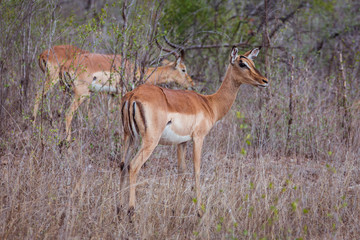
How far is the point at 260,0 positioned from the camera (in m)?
10.5

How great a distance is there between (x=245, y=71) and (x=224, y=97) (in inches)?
14.2

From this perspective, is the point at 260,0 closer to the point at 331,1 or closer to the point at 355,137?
the point at 331,1

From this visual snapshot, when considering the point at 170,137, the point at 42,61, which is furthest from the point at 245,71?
the point at 42,61

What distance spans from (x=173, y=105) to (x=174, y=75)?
3.60 meters

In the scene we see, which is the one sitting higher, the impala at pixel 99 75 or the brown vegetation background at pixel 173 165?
the impala at pixel 99 75

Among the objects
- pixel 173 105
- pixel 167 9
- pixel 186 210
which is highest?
pixel 167 9

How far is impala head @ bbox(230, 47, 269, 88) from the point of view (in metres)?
4.83

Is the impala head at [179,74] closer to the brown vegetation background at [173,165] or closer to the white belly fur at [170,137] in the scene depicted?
the brown vegetation background at [173,165]

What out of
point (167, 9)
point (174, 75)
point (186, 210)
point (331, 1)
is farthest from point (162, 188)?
point (331, 1)

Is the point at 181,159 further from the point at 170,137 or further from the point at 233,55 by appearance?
the point at 233,55

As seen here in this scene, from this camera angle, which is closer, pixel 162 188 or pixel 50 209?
pixel 50 209

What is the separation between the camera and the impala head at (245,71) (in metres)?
4.83

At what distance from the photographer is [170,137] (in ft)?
14.0

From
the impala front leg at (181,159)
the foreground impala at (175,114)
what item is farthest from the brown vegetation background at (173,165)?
the foreground impala at (175,114)
